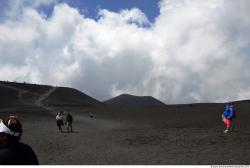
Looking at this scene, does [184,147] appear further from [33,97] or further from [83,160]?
[33,97]

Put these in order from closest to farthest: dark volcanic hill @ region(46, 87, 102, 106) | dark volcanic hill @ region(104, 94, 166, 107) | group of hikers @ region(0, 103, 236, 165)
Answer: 1. group of hikers @ region(0, 103, 236, 165)
2. dark volcanic hill @ region(46, 87, 102, 106)
3. dark volcanic hill @ region(104, 94, 166, 107)

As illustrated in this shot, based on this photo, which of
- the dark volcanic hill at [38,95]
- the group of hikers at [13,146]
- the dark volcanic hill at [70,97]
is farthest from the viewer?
Answer: the dark volcanic hill at [70,97]

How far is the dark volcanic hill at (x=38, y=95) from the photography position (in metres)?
80.4

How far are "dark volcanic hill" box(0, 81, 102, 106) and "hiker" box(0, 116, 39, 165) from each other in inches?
2870

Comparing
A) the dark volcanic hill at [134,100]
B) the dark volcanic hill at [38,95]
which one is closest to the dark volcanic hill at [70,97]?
the dark volcanic hill at [38,95]

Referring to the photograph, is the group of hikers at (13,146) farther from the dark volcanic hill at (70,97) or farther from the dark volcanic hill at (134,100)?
the dark volcanic hill at (134,100)

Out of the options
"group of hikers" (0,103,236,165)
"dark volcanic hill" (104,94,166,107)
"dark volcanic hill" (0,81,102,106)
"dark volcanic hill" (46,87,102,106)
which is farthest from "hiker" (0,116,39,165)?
"dark volcanic hill" (104,94,166,107)

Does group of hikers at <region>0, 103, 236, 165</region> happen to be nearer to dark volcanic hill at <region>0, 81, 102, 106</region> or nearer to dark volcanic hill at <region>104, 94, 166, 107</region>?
dark volcanic hill at <region>0, 81, 102, 106</region>

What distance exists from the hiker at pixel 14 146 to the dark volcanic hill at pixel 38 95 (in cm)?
7290

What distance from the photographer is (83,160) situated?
48.2 ft

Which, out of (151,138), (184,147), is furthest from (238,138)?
(151,138)

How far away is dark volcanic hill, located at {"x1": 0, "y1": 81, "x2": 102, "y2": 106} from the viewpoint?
8038cm

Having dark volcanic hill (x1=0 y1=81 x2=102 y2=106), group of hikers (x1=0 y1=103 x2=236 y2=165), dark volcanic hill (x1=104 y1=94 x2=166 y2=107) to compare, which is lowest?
A: group of hikers (x1=0 y1=103 x2=236 y2=165)

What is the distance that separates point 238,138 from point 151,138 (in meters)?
4.84
